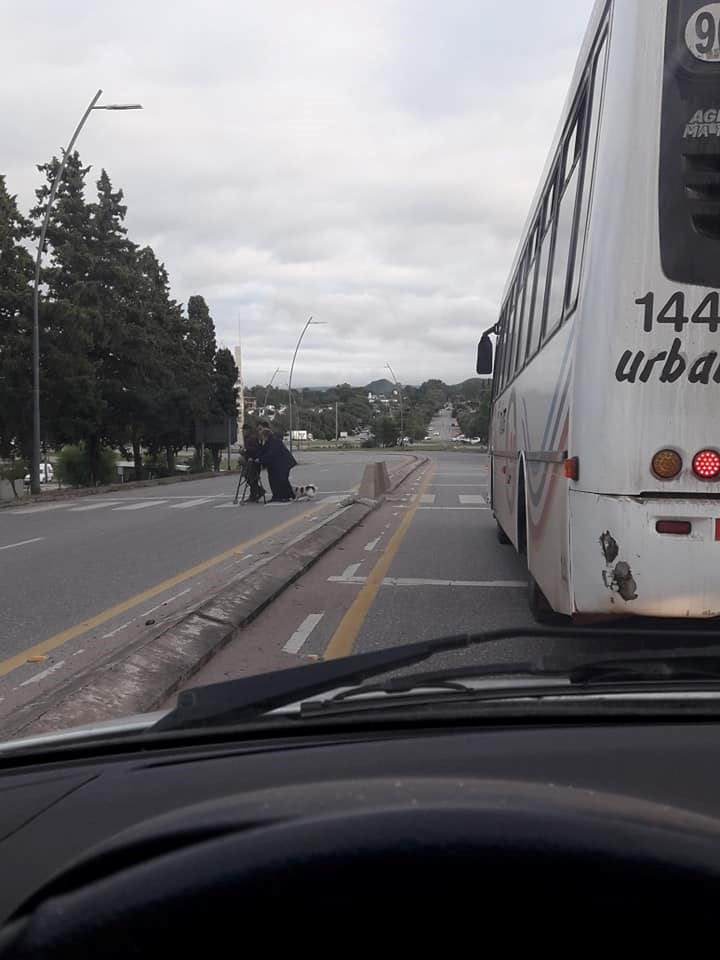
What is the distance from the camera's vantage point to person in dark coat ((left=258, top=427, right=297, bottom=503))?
2191 cm

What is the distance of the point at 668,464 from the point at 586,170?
6.01ft

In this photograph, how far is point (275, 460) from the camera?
21.9m

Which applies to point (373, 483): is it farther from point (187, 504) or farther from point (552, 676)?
point (552, 676)

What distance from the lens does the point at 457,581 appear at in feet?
34.6

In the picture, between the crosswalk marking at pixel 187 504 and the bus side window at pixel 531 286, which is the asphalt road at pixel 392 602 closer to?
the bus side window at pixel 531 286

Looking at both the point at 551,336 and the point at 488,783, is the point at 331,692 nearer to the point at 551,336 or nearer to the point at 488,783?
the point at 488,783

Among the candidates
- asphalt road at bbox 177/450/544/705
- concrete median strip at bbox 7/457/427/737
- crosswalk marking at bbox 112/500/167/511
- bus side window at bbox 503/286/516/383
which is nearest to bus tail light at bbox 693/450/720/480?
asphalt road at bbox 177/450/544/705

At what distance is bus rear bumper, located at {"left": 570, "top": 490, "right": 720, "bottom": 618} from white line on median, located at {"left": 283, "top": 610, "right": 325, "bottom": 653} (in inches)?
113

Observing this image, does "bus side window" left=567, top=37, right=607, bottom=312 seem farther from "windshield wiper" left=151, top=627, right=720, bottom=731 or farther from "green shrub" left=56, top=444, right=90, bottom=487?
"green shrub" left=56, top=444, right=90, bottom=487

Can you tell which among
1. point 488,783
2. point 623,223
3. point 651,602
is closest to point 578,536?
point 651,602

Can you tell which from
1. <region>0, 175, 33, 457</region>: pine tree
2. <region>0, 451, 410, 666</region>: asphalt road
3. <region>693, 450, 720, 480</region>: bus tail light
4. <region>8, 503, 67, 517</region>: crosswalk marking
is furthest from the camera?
<region>0, 175, 33, 457</region>: pine tree

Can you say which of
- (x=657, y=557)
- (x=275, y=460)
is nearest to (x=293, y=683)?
(x=657, y=557)

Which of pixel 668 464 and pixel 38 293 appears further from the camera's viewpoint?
pixel 38 293

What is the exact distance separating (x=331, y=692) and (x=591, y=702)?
71 centimetres
